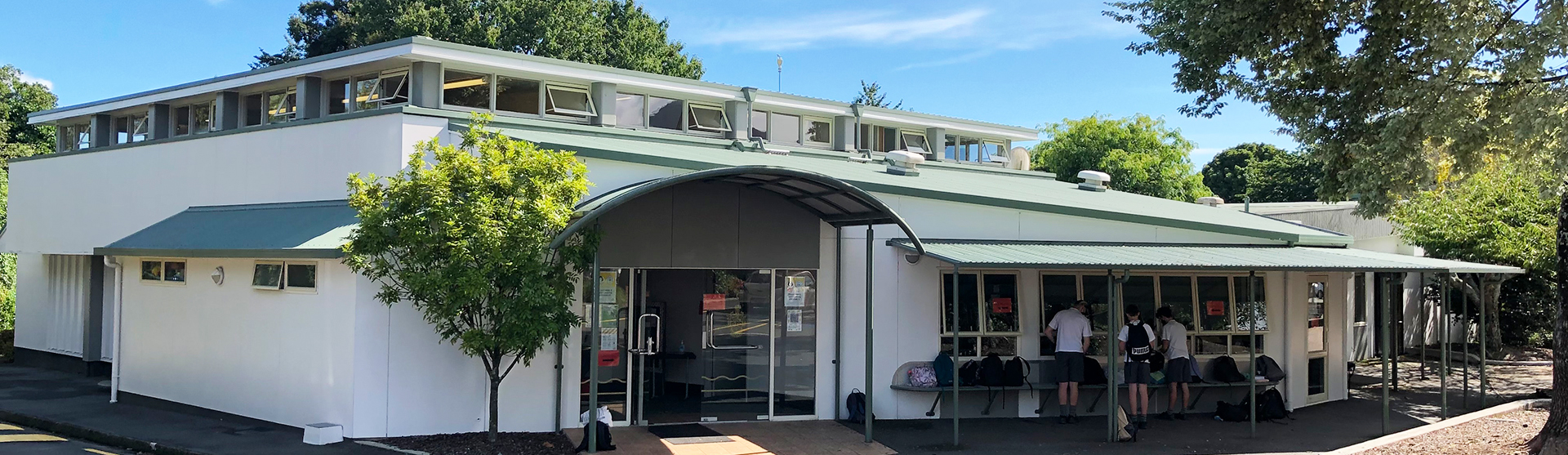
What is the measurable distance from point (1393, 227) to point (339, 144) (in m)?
19.9

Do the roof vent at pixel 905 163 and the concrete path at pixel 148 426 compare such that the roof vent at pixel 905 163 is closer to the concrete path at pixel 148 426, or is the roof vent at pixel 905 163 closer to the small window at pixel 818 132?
the small window at pixel 818 132

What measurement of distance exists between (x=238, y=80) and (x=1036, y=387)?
12.1 meters

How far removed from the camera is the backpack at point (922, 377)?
1308cm

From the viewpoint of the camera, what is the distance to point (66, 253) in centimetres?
1759

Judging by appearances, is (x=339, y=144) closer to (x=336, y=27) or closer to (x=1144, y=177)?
(x=336, y=27)

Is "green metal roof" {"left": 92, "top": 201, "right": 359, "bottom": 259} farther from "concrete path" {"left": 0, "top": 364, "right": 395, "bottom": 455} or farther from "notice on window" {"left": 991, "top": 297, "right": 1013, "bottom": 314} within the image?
"notice on window" {"left": 991, "top": 297, "right": 1013, "bottom": 314}

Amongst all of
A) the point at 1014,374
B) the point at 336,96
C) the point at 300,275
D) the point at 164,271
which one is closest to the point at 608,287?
the point at 300,275

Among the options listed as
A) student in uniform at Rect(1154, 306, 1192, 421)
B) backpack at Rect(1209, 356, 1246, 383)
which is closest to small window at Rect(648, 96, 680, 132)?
student in uniform at Rect(1154, 306, 1192, 421)

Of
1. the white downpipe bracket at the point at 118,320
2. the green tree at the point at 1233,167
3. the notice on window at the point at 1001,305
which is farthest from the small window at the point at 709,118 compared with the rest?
the green tree at the point at 1233,167

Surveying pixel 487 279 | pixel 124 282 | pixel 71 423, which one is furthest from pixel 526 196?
pixel 124 282

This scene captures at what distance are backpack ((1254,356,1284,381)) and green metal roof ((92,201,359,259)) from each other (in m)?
11.3

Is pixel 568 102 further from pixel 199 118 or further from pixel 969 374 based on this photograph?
pixel 969 374

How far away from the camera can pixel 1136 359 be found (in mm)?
12797

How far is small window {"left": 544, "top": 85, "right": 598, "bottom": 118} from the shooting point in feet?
50.4
